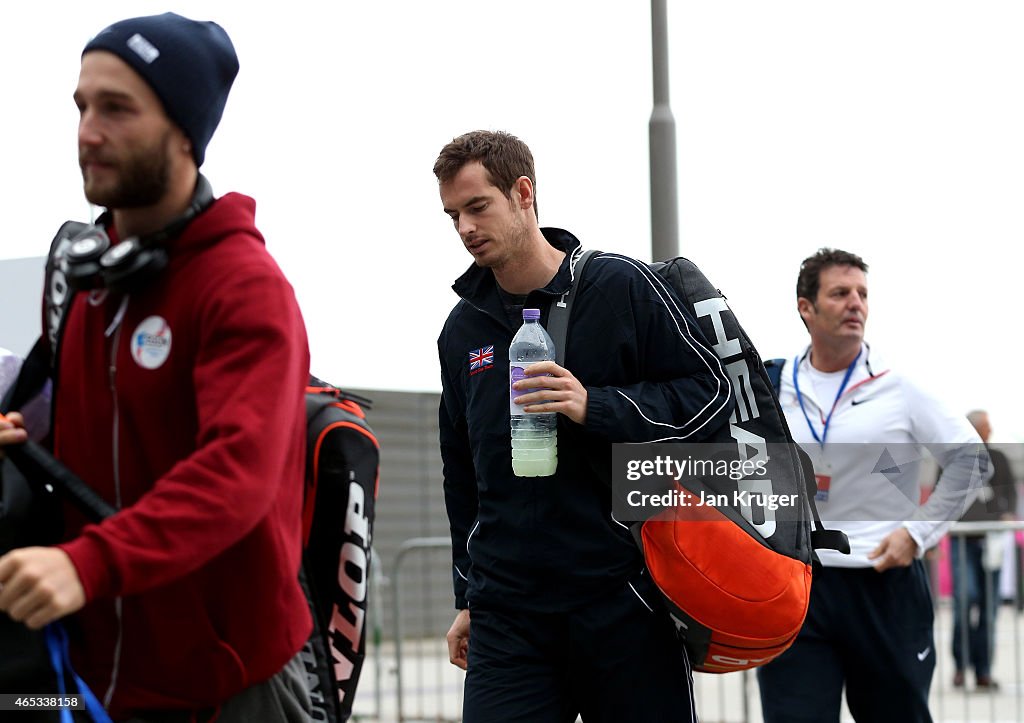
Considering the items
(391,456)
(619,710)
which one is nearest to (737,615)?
(619,710)

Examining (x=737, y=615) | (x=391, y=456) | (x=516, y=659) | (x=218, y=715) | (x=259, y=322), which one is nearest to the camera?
(x=259, y=322)

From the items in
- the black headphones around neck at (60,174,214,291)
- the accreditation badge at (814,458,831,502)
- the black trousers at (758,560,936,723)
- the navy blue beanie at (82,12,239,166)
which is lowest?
the black trousers at (758,560,936,723)

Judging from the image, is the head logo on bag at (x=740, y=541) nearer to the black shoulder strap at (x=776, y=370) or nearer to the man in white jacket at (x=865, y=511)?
the man in white jacket at (x=865, y=511)

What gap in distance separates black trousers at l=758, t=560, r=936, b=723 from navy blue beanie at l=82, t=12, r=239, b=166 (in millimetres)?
3804

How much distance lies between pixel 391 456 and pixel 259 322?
64.5 feet

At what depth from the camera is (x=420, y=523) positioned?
2266cm

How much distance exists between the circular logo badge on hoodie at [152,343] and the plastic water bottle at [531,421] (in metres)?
1.57

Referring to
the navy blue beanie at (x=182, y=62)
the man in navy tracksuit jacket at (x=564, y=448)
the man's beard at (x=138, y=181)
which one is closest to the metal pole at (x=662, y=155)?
the man in navy tracksuit jacket at (x=564, y=448)

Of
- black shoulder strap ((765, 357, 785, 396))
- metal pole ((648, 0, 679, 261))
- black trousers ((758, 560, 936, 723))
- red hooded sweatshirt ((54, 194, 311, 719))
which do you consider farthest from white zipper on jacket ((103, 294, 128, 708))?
metal pole ((648, 0, 679, 261))

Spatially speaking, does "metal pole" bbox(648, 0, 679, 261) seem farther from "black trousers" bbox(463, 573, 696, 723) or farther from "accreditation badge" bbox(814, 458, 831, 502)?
"black trousers" bbox(463, 573, 696, 723)

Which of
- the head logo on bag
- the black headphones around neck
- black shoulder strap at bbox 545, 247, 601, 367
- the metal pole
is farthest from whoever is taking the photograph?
the metal pole

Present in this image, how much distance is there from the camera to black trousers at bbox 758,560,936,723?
235 inches

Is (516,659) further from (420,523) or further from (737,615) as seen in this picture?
(420,523)

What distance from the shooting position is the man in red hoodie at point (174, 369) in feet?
Answer: 9.00
